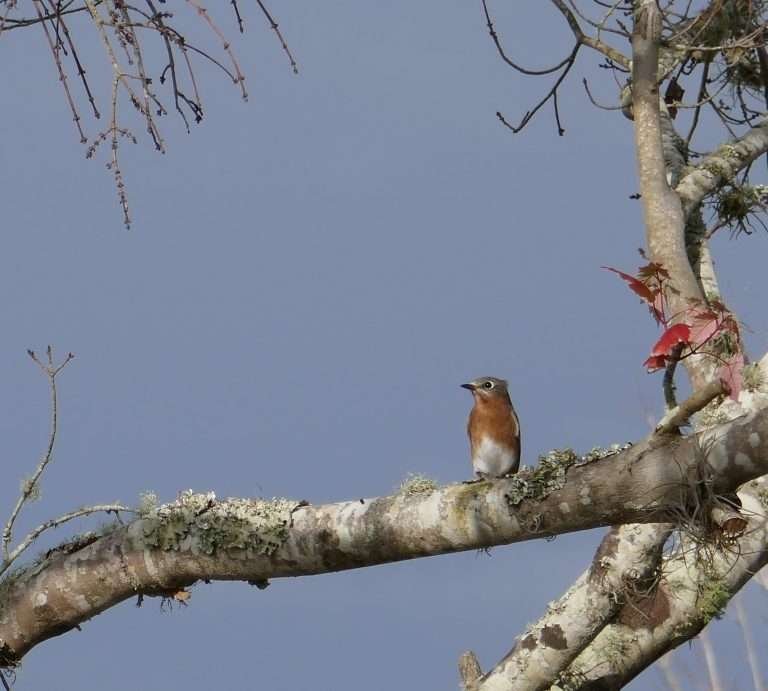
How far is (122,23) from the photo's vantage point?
12.3 feet

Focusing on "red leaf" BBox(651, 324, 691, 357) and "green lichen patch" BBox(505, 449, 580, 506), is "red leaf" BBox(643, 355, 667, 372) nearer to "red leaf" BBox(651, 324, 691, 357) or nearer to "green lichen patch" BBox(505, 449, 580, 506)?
"red leaf" BBox(651, 324, 691, 357)

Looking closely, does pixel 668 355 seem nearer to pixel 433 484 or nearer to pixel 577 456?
pixel 577 456

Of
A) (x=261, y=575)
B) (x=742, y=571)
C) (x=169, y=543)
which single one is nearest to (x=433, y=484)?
(x=261, y=575)

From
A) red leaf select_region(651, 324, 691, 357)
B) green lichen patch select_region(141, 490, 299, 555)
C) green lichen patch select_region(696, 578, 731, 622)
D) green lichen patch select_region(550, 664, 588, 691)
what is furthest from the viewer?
green lichen patch select_region(550, 664, 588, 691)

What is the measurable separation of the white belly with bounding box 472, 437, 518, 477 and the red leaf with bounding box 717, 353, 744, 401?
1.83 m

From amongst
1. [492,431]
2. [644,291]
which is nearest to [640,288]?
[644,291]

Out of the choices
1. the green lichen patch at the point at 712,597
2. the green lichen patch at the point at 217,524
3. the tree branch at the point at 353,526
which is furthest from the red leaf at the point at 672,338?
the green lichen patch at the point at 712,597

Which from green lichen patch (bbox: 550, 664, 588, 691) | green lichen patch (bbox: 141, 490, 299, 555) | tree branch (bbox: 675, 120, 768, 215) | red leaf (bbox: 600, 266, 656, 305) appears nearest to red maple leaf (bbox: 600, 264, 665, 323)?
red leaf (bbox: 600, 266, 656, 305)

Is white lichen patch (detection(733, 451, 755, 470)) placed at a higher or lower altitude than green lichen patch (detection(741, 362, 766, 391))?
lower

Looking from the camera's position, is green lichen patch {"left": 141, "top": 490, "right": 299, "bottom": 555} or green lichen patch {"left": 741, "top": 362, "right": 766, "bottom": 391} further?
green lichen patch {"left": 741, "top": 362, "right": 766, "bottom": 391}

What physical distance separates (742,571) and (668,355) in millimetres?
1845

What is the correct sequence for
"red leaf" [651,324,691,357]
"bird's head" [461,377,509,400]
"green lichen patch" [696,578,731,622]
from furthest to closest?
"bird's head" [461,377,509,400]
"green lichen patch" [696,578,731,622]
"red leaf" [651,324,691,357]

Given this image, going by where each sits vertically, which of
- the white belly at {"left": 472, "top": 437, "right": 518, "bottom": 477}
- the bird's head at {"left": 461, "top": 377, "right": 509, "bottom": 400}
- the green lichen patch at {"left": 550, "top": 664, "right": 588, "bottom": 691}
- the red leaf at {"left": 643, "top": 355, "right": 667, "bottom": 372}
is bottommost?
the green lichen patch at {"left": 550, "top": 664, "right": 588, "bottom": 691}

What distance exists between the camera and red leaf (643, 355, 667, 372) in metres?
3.87
